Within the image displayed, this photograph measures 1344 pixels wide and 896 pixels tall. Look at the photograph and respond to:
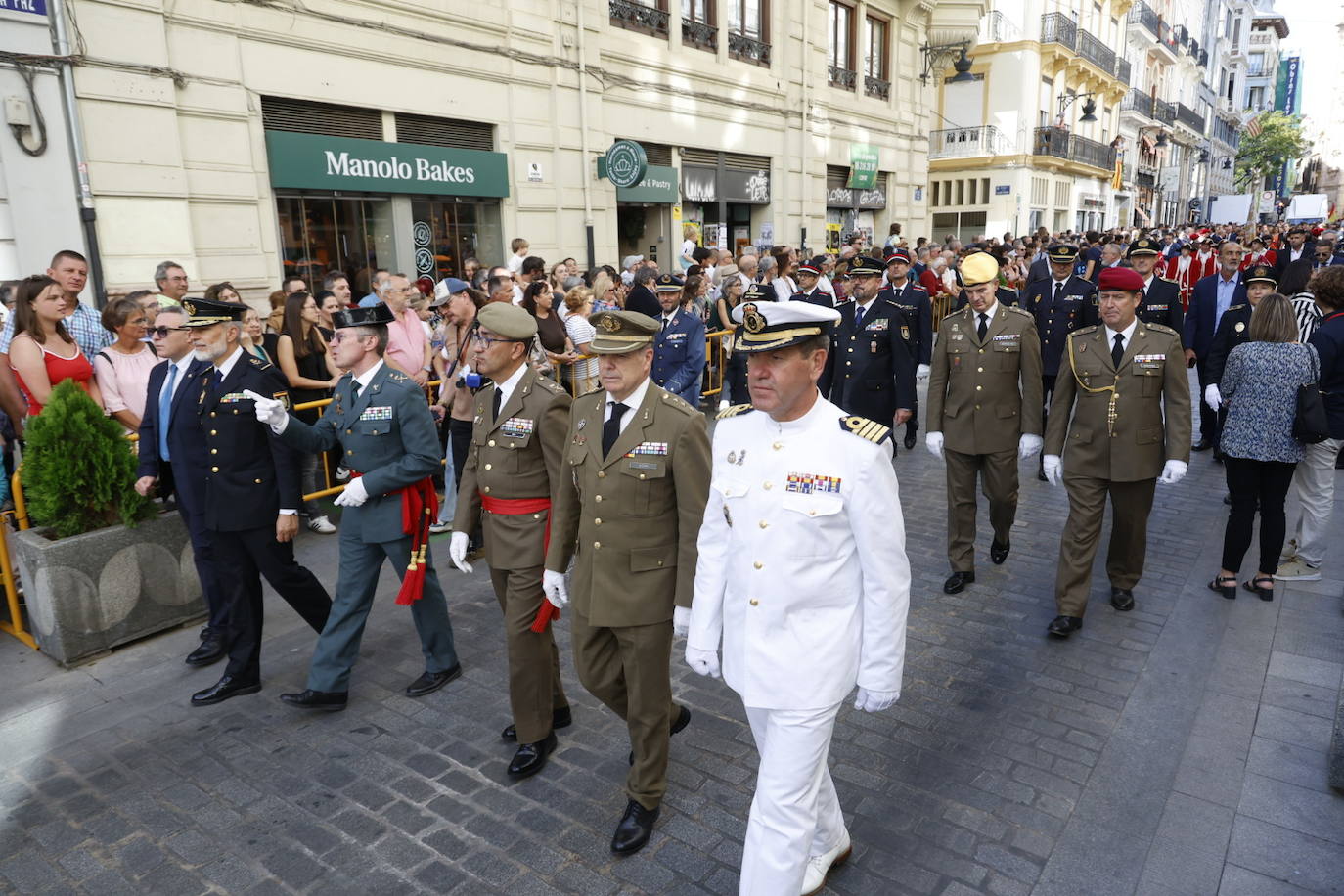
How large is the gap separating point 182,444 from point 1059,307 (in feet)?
27.6

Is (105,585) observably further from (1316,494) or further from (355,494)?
(1316,494)

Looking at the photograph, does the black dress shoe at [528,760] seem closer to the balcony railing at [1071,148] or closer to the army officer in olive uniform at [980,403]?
the army officer in olive uniform at [980,403]

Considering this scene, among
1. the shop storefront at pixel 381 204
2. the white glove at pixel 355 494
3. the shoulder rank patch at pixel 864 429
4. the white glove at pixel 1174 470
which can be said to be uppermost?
the shop storefront at pixel 381 204

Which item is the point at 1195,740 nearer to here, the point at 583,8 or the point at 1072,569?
the point at 1072,569

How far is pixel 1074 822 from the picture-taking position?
12.0 ft

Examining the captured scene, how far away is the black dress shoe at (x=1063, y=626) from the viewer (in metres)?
5.36

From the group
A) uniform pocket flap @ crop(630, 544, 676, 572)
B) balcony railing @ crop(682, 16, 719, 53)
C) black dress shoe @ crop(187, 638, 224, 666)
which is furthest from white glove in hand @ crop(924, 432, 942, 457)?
balcony railing @ crop(682, 16, 719, 53)

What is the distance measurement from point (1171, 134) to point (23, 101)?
6824cm

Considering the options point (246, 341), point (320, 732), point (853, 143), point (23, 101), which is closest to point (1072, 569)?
point (320, 732)

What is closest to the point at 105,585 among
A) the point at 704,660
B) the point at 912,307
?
the point at 704,660

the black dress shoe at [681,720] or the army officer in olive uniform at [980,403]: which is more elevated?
the army officer in olive uniform at [980,403]

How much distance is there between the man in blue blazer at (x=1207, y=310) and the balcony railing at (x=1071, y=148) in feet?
97.3

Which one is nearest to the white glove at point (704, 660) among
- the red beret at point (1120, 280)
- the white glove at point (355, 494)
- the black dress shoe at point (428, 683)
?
the white glove at point (355, 494)

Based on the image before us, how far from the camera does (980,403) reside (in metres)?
6.16
